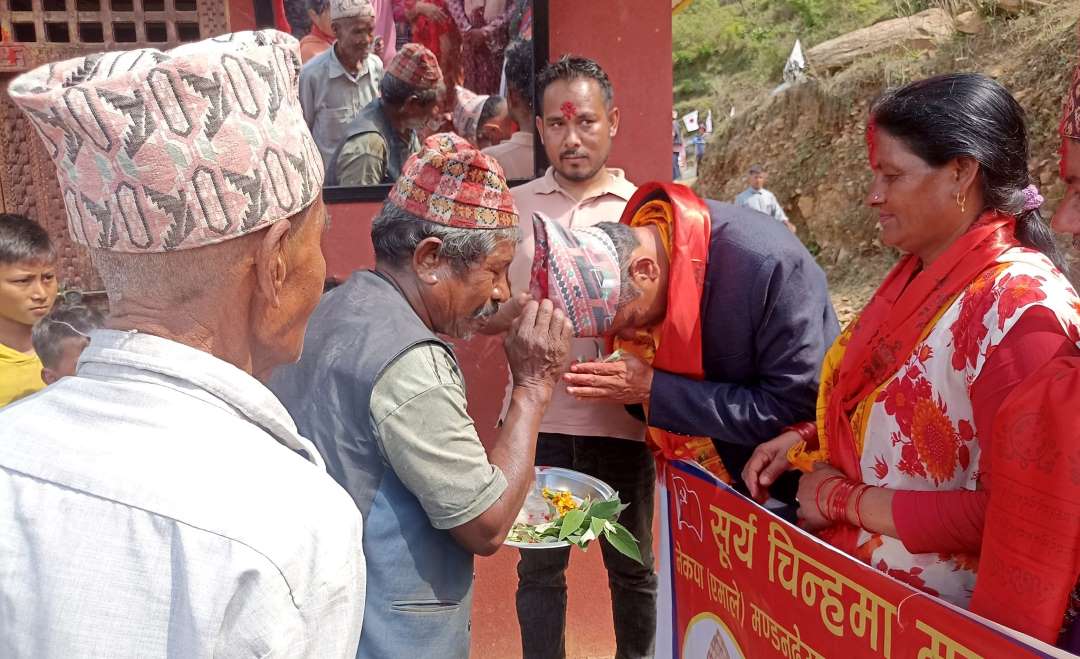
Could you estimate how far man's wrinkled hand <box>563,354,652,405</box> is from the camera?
2.73 metres

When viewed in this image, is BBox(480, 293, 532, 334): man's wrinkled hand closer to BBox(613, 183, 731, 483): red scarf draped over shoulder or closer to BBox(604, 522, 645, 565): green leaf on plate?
BBox(613, 183, 731, 483): red scarf draped over shoulder

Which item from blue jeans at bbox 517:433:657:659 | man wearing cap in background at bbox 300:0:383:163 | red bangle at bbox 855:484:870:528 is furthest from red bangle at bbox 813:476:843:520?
man wearing cap in background at bbox 300:0:383:163

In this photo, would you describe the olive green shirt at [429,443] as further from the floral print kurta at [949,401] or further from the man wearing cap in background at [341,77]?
the man wearing cap in background at [341,77]

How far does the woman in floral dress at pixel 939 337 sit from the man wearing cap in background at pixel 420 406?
802 mm

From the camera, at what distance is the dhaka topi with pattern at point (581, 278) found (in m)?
2.66

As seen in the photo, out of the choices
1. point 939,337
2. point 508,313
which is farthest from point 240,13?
point 939,337

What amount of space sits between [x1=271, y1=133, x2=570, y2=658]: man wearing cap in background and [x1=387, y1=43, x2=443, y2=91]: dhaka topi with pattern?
1529 millimetres

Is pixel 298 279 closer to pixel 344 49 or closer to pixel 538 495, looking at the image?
pixel 538 495

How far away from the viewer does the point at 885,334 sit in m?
2.08

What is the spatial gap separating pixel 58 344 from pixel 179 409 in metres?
2.57

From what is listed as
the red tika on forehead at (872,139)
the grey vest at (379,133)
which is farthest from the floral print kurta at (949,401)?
the grey vest at (379,133)

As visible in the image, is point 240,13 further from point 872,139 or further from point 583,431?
point 872,139

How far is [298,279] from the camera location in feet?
3.73

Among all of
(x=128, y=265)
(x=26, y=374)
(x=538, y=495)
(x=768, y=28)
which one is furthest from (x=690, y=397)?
(x=768, y=28)
